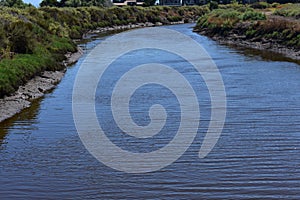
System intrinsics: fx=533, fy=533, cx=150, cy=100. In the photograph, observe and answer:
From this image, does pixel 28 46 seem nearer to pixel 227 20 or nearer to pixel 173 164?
pixel 173 164

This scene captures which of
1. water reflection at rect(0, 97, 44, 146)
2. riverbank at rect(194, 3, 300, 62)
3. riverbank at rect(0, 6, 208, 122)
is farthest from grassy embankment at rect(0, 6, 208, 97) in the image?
riverbank at rect(194, 3, 300, 62)

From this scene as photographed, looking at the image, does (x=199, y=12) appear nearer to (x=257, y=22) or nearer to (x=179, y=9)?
(x=179, y=9)

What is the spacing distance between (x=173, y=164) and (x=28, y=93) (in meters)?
9.57

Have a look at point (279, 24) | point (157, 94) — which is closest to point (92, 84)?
point (157, 94)

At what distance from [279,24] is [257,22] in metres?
4.68

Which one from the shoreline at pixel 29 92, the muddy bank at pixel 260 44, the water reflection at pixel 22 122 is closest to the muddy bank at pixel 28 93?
the shoreline at pixel 29 92

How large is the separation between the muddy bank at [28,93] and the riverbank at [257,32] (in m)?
13.9

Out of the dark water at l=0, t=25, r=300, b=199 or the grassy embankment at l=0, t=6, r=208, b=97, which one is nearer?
the dark water at l=0, t=25, r=300, b=199

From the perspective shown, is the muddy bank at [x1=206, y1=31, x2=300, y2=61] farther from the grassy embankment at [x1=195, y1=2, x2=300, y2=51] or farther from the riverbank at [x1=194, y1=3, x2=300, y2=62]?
the grassy embankment at [x1=195, y1=2, x2=300, y2=51]

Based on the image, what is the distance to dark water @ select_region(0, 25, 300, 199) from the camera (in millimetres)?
9414

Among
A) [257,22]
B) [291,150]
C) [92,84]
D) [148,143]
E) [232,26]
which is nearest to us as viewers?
[291,150]

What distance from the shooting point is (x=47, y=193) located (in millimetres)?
9430

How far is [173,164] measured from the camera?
1091 centimetres

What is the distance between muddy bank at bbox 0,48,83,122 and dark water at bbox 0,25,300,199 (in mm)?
405
